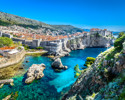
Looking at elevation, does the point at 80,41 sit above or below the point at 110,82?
above

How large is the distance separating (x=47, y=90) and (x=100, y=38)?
63.5 m

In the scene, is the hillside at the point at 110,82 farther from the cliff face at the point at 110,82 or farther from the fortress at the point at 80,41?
the fortress at the point at 80,41

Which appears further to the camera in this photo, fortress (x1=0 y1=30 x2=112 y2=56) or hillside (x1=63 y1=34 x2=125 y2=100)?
fortress (x1=0 y1=30 x2=112 y2=56)

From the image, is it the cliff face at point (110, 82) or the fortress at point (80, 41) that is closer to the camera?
the cliff face at point (110, 82)

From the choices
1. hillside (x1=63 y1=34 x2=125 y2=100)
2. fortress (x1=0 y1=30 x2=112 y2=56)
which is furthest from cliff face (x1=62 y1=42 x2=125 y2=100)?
fortress (x1=0 y1=30 x2=112 y2=56)

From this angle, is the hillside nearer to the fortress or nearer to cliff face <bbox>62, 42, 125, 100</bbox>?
cliff face <bbox>62, 42, 125, 100</bbox>

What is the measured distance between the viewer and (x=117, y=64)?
224 inches

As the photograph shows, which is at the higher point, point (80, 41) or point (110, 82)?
point (80, 41)

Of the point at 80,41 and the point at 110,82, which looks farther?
the point at 80,41

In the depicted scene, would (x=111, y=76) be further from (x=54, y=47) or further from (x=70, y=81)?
(x=54, y=47)

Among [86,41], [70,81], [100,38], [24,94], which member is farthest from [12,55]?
[100,38]

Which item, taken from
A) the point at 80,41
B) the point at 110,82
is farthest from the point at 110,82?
the point at 80,41

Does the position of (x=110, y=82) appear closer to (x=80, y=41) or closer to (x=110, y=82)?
(x=110, y=82)

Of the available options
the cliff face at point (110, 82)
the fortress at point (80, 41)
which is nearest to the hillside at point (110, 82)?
the cliff face at point (110, 82)
